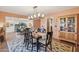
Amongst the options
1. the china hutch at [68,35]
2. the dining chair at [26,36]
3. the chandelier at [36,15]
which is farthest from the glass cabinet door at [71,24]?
the dining chair at [26,36]

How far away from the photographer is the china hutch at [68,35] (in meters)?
2.07

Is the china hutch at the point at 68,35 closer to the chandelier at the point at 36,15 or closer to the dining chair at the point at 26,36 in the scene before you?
the chandelier at the point at 36,15

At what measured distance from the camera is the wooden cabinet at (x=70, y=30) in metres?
2.06

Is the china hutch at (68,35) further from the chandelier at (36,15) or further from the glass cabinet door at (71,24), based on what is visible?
the chandelier at (36,15)

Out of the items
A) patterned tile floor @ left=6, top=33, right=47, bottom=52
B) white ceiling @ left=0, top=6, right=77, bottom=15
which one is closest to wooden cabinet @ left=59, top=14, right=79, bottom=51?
white ceiling @ left=0, top=6, right=77, bottom=15

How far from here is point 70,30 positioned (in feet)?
6.94

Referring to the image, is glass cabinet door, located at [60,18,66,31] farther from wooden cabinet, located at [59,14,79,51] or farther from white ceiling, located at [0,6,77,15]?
white ceiling, located at [0,6,77,15]

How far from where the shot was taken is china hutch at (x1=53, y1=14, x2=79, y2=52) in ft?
6.79

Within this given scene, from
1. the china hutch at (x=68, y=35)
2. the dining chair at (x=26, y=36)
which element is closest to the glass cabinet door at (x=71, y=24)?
the china hutch at (x=68, y=35)

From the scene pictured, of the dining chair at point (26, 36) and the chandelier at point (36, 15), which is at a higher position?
the chandelier at point (36, 15)

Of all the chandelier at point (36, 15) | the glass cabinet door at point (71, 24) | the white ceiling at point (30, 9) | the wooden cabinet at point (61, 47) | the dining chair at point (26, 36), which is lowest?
the wooden cabinet at point (61, 47)

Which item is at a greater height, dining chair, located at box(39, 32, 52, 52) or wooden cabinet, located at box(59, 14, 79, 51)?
wooden cabinet, located at box(59, 14, 79, 51)

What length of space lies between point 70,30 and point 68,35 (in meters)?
0.10
